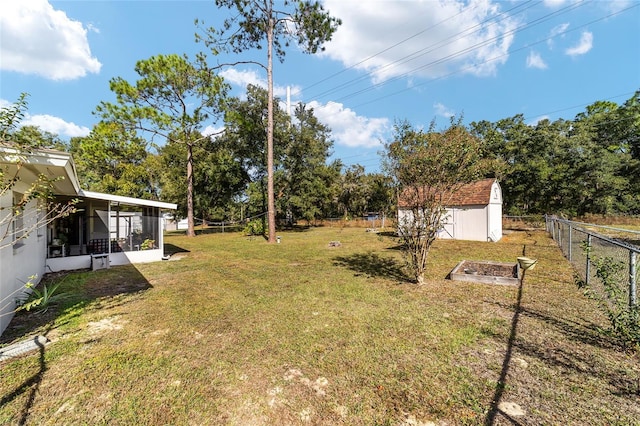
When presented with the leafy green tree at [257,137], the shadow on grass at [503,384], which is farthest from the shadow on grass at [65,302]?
the leafy green tree at [257,137]

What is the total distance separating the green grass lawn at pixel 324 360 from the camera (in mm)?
2279

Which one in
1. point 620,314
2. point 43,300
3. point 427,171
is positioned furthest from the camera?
point 427,171

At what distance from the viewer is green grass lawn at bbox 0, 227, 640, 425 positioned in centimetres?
228

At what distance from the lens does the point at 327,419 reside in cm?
218

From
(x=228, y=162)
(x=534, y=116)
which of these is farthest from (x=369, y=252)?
(x=534, y=116)

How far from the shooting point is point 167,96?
1675 centimetres

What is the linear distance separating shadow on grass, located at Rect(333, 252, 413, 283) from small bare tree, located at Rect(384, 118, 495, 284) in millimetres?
1005

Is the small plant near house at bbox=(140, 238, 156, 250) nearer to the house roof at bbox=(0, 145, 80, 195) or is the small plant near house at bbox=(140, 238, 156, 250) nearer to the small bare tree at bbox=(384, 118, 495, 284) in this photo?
the house roof at bbox=(0, 145, 80, 195)

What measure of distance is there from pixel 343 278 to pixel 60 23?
10.4 meters

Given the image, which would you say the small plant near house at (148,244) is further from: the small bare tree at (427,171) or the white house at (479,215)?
the white house at (479,215)

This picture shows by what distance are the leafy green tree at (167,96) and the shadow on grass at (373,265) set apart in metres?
13.2

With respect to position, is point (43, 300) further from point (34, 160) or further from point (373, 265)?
point (373, 265)

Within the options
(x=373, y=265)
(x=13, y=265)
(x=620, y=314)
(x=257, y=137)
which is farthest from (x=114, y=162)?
(x=620, y=314)

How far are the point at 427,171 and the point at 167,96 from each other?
17.4 m
